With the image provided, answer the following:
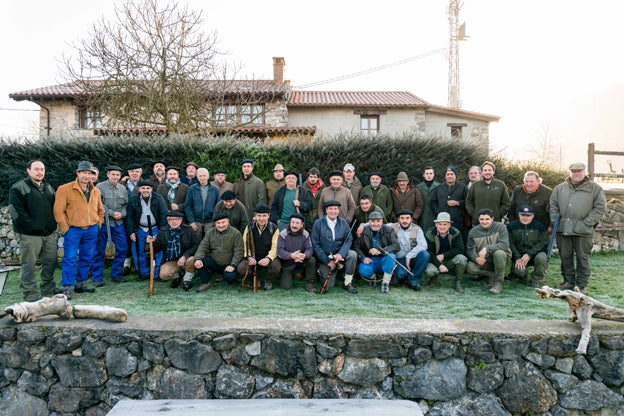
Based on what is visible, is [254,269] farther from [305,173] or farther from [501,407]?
[501,407]

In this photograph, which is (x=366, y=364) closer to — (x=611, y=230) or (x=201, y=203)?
(x=201, y=203)

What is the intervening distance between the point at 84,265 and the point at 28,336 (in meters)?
2.29

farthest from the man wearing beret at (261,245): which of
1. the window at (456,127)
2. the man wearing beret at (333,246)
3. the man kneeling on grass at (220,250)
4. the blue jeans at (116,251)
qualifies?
the window at (456,127)

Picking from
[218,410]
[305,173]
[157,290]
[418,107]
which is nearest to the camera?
[218,410]

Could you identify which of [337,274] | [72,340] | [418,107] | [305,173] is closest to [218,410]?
[72,340]

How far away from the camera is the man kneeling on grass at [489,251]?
589cm

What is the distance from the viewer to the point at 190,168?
722cm

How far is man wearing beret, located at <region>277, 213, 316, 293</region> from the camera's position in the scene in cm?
599

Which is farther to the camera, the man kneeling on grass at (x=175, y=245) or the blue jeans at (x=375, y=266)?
the man kneeling on grass at (x=175, y=245)

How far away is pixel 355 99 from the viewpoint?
64.0ft

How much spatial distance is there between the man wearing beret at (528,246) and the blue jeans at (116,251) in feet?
19.9

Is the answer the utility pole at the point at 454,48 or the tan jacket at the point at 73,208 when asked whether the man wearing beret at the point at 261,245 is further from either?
the utility pole at the point at 454,48

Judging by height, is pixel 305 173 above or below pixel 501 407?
above

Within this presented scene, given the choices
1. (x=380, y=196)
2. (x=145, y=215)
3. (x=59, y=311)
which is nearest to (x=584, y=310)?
(x=380, y=196)
